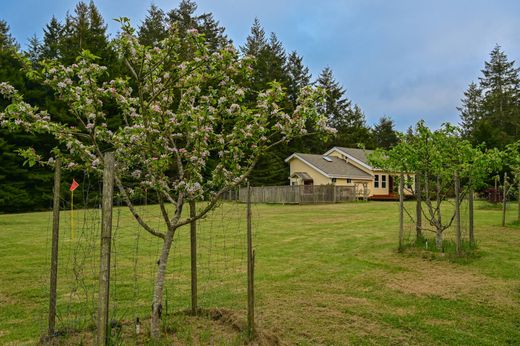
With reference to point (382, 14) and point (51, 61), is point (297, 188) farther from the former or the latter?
point (51, 61)

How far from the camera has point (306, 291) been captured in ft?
20.5

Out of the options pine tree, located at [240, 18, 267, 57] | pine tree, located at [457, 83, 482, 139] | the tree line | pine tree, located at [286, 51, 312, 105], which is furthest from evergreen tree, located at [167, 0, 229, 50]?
pine tree, located at [457, 83, 482, 139]

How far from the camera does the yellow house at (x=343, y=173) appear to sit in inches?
1309

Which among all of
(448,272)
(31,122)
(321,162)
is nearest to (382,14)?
(448,272)

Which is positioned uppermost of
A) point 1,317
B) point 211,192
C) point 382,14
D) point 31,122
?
point 382,14

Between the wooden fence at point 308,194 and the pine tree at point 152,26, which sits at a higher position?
the pine tree at point 152,26

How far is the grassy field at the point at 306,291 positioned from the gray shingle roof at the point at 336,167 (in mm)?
22203

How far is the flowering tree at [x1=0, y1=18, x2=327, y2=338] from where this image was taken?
3.82 meters

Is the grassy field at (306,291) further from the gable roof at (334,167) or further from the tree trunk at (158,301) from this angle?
the gable roof at (334,167)

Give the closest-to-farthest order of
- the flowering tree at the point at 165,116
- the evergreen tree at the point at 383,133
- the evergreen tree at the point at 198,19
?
1. the flowering tree at the point at 165,116
2. the evergreen tree at the point at 198,19
3. the evergreen tree at the point at 383,133

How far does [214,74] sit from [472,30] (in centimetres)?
1989

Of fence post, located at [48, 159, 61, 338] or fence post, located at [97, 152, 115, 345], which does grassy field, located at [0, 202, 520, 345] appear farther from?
fence post, located at [97, 152, 115, 345]

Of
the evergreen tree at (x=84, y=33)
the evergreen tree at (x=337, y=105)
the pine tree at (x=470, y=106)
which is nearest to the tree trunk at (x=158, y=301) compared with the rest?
the evergreen tree at (x=84, y=33)

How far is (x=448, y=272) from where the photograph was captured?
7461 millimetres
